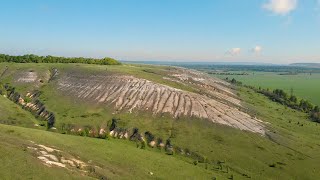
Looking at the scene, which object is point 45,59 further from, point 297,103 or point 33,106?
point 297,103

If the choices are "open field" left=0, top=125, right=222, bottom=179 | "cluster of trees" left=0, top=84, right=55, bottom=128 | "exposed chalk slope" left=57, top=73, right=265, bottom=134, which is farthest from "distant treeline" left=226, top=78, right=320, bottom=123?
"cluster of trees" left=0, top=84, right=55, bottom=128

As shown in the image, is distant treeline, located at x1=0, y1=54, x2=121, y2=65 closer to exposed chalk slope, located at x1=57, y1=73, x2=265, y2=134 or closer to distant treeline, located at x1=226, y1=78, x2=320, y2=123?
exposed chalk slope, located at x1=57, y1=73, x2=265, y2=134

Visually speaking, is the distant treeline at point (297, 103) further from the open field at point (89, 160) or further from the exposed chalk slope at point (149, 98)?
the open field at point (89, 160)

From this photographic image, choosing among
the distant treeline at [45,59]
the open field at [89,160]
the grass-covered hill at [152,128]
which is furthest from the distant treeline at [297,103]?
the distant treeline at [45,59]

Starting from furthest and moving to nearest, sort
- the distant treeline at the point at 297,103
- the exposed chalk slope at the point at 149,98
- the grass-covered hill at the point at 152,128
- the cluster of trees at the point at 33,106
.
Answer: the distant treeline at the point at 297,103 < the exposed chalk slope at the point at 149,98 < the cluster of trees at the point at 33,106 < the grass-covered hill at the point at 152,128

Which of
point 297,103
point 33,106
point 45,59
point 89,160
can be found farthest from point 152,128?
point 45,59

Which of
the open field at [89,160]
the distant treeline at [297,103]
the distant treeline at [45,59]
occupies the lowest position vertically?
the distant treeline at [297,103]

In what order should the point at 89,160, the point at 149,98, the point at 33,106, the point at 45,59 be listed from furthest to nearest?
the point at 45,59
the point at 149,98
the point at 33,106
the point at 89,160

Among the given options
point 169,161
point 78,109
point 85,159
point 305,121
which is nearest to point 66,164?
point 85,159
